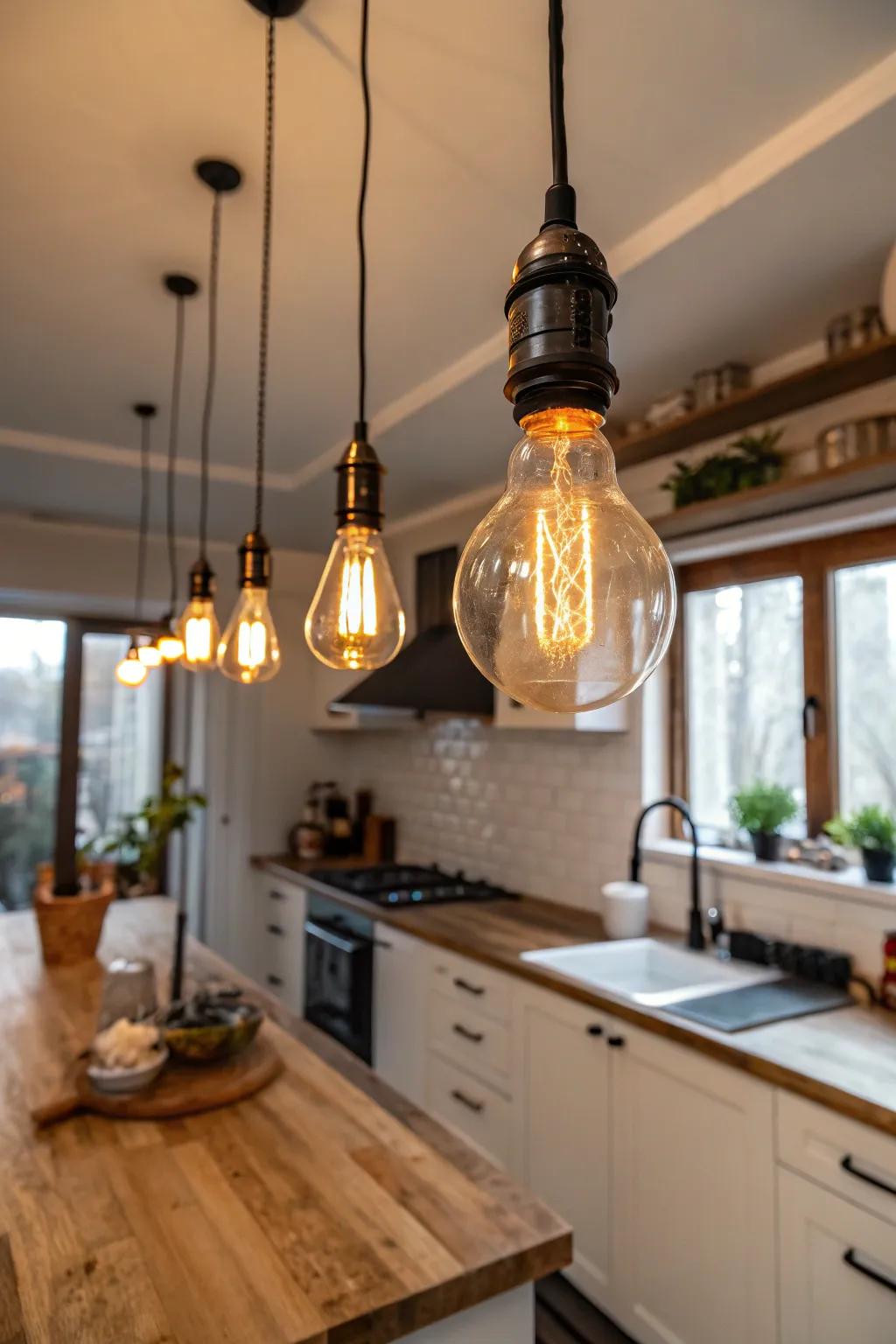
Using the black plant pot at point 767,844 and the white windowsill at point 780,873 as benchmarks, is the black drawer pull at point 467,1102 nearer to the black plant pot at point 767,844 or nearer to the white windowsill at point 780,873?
the white windowsill at point 780,873

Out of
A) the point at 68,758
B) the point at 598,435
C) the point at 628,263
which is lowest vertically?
the point at 68,758

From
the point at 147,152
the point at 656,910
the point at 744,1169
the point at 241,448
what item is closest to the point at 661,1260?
the point at 744,1169

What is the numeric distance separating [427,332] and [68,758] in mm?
3606

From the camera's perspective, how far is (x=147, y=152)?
1.68 meters

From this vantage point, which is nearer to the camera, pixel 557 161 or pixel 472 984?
pixel 557 161

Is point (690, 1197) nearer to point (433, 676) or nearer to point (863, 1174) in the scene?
point (863, 1174)

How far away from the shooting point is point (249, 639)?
1.65m

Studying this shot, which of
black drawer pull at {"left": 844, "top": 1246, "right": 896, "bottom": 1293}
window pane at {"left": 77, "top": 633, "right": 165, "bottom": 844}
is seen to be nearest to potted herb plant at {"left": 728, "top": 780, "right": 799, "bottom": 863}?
black drawer pull at {"left": 844, "top": 1246, "right": 896, "bottom": 1293}

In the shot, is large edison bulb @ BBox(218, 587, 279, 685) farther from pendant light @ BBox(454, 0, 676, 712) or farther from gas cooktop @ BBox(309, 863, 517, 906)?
gas cooktop @ BBox(309, 863, 517, 906)

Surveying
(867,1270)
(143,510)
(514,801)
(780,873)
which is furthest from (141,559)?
(867,1270)

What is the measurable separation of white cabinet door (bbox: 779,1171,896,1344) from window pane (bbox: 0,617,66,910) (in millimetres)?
4394

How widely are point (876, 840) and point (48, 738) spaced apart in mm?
4359

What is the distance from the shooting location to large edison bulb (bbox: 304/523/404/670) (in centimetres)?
107

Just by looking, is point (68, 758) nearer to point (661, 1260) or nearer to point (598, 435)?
point (661, 1260)
